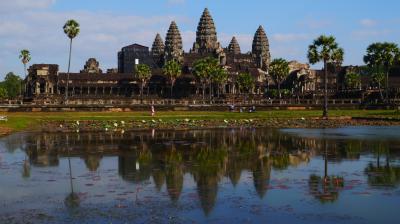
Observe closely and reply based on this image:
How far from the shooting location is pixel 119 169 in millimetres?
30719

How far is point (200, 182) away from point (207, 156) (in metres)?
10.4

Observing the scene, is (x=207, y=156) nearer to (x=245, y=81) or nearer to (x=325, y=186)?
(x=325, y=186)

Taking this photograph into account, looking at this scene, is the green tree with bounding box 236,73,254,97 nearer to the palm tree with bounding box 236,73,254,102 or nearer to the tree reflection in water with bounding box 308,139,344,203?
the palm tree with bounding box 236,73,254,102

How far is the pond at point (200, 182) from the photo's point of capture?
19.8 m

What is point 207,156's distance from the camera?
1441 inches

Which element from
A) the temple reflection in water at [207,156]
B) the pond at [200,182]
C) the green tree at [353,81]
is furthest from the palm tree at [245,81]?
the pond at [200,182]

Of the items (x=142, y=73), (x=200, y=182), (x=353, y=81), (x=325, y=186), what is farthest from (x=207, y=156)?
(x=353, y=81)

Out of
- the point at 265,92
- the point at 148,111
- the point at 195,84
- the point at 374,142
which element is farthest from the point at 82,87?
the point at 374,142

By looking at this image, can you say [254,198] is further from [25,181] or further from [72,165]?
[72,165]

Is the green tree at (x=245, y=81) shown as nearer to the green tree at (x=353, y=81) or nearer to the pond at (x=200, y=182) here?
the green tree at (x=353, y=81)

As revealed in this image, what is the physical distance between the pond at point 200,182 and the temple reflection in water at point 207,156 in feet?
0.19

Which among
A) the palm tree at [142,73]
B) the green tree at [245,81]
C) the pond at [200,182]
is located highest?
the palm tree at [142,73]

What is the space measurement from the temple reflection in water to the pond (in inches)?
2.3

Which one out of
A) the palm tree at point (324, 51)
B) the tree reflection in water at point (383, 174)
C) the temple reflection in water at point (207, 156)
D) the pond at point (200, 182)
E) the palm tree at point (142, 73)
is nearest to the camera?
the pond at point (200, 182)
